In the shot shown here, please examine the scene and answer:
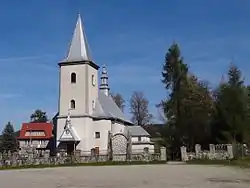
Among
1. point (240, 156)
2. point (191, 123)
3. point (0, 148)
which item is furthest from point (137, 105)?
point (240, 156)

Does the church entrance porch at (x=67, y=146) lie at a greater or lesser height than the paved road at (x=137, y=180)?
greater

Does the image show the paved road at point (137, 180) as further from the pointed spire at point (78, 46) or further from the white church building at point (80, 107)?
the pointed spire at point (78, 46)

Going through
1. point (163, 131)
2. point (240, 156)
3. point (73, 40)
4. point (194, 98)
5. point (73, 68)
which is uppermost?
point (73, 40)

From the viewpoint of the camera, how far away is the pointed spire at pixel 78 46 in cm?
5212

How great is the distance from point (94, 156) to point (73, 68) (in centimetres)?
1621

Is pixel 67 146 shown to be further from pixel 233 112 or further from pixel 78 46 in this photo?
pixel 233 112

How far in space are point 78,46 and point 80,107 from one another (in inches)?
335

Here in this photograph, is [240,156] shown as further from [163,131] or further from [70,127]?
[70,127]

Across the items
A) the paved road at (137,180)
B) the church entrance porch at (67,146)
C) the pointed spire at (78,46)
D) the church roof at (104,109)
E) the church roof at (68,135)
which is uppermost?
the pointed spire at (78,46)

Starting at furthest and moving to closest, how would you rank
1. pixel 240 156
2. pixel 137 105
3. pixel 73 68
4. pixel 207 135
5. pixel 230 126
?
pixel 137 105 < pixel 73 68 < pixel 207 135 < pixel 230 126 < pixel 240 156

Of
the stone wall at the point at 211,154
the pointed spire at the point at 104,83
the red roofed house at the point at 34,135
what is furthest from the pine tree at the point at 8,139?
the stone wall at the point at 211,154

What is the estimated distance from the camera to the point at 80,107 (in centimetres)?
5066

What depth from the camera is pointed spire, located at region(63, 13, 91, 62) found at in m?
52.1

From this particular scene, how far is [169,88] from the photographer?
4725cm
